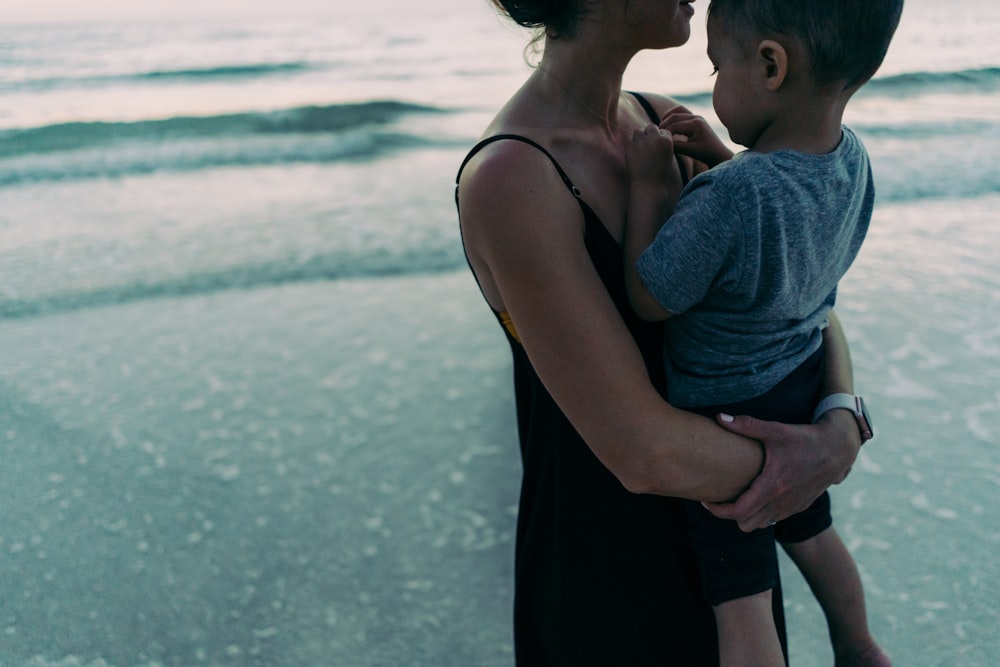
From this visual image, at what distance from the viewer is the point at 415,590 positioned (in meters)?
2.46

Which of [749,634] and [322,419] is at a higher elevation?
[749,634]

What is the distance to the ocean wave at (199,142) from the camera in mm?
7715

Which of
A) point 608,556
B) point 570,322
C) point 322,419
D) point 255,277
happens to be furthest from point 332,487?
point 255,277

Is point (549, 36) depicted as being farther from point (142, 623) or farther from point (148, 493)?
point (148, 493)

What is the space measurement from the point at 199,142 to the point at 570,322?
842 cm

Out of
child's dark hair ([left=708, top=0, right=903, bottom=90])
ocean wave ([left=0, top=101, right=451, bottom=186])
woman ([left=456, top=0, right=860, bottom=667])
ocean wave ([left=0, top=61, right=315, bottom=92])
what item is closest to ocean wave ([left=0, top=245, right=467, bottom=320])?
ocean wave ([left=0, top=101, right=451, bottom=186])

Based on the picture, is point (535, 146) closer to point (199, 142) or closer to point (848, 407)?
point (848, 407)

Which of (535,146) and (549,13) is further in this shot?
(549,13)

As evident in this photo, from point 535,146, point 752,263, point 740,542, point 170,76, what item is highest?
point 535,146

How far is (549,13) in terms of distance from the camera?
3.92 feet

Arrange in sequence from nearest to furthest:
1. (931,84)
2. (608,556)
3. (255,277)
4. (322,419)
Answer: (608,556) → (322,419) → (255,277) → (931,84)

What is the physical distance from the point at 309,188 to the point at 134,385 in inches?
145

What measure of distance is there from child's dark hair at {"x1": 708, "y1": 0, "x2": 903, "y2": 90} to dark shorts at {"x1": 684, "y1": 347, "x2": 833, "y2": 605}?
43cm

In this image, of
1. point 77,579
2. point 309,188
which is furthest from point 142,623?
point 309,188
